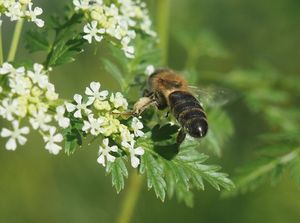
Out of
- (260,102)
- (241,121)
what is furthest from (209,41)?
(241,121)

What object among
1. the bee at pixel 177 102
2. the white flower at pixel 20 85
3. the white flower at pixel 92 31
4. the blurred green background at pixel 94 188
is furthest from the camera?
the blurred green background at pixel 94 188

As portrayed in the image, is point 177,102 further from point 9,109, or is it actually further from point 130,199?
point 130,199

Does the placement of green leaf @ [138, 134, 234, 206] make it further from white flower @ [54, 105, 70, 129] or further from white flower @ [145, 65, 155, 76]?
white flower @ [145, 65, 155, 76]

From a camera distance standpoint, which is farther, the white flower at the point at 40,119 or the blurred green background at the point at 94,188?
the blurred green background at the point at 94,188

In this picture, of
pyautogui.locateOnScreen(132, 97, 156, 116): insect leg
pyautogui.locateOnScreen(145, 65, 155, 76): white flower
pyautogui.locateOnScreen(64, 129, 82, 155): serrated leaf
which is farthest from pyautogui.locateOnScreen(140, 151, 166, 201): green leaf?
pyautogui.locateOnScreen(145, 65, 155, 76): white flower

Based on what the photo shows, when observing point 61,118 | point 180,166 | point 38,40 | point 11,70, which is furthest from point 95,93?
point 38,40

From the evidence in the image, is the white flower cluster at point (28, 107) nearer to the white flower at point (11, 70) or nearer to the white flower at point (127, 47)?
the white flower at point (11, 70)

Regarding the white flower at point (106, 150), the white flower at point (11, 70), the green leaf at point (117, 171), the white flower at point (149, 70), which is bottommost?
the green leaf at point (117, 171)

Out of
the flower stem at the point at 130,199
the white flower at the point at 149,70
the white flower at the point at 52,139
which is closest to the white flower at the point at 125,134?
the white flower at the point at 52,139
